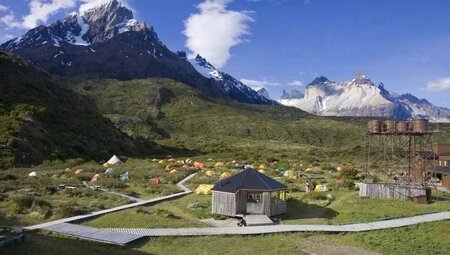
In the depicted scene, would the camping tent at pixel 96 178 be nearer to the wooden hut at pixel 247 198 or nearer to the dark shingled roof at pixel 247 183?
the dark shingled roof at pixel 247 183

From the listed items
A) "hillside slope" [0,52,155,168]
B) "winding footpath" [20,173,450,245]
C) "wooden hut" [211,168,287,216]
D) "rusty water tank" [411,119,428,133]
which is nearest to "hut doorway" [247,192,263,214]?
"wooden hut" [211,168,287,216]

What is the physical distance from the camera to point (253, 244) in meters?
23.8

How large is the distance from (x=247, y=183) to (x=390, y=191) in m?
15.4

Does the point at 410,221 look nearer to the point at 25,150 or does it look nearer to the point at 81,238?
the point at 81,238

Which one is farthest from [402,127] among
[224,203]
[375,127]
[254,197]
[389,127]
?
[224,203]

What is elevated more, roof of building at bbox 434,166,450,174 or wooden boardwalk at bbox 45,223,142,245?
roof of building at bbox 434,166,450,174

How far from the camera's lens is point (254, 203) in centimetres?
3156

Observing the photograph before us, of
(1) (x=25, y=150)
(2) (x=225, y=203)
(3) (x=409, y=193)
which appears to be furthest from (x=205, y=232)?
(1) (x=25, y=150)

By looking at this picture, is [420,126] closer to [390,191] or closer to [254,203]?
[390,191]

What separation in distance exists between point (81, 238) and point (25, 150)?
4156cm

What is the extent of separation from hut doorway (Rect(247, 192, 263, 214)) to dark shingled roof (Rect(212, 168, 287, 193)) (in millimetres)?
701

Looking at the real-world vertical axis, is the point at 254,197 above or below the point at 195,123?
below

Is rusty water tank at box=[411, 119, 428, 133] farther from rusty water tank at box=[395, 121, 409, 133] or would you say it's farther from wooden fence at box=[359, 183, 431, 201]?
wooden fence at box=[359, 183, 431, 201]

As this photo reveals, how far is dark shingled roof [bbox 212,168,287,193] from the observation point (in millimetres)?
31391
